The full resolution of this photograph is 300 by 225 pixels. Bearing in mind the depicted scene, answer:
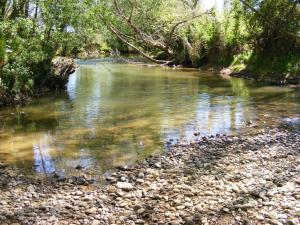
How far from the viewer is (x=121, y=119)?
17.3 m

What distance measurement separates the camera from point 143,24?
31125 millimetres

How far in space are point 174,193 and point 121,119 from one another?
8800 mm

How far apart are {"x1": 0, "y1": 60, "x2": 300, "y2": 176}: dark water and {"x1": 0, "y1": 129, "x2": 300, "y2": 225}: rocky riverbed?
1.24 meters

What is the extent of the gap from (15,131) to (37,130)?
2.55ft

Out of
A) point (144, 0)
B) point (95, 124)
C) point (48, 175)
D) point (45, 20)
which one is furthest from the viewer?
point (144, 0)

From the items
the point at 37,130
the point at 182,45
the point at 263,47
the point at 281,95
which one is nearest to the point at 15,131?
the point at 37,130

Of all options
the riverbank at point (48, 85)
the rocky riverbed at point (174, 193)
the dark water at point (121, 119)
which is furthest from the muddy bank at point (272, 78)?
the rocky riverbed at point (174, 193)

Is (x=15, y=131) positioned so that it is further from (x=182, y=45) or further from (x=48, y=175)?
(x=182, y=45)

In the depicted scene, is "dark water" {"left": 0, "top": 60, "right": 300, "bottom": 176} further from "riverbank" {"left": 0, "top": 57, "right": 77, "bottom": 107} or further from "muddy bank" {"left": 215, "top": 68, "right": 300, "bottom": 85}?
"muddy bank" {"left": 215, "top": 68, "right": 300, "bottom": 85}

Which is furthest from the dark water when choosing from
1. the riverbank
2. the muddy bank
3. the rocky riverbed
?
the muddy bank

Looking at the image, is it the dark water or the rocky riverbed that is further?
the dark water

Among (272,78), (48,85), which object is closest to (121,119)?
(48,85)

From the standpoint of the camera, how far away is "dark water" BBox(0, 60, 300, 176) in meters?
12.2

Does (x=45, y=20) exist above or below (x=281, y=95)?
above
